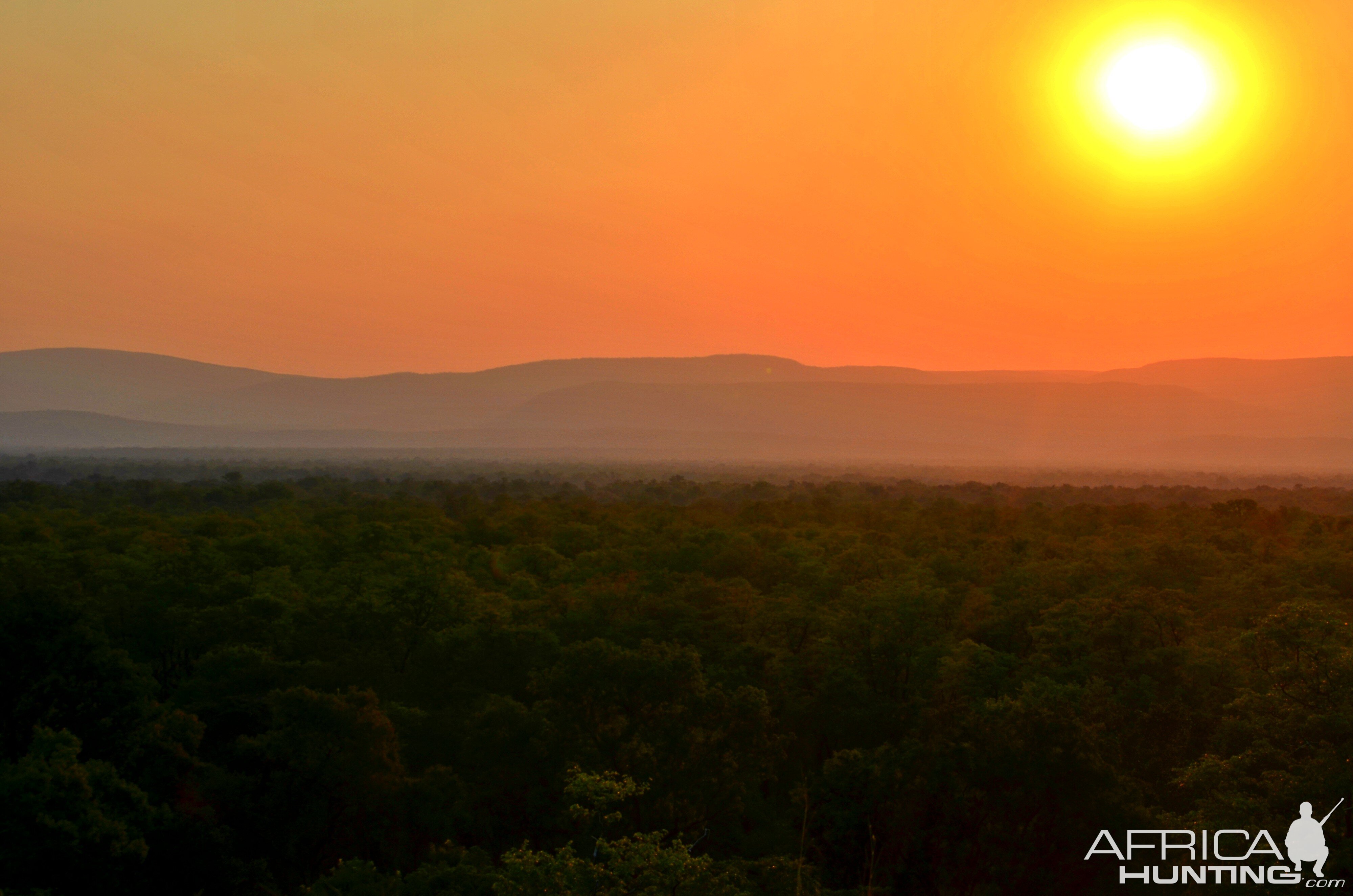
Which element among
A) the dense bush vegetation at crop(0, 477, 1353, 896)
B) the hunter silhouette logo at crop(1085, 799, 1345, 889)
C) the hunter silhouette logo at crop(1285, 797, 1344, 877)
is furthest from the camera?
the dense bush vegetation at crop(0, 477, 1353, 896)

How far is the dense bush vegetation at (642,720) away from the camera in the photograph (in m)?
20.9

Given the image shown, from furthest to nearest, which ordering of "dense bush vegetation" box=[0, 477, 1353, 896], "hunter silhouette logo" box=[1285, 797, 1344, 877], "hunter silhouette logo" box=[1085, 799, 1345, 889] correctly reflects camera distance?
"dense bush vegetation" box=[0, 477, 1353, 896], "hunter silhouette logo" box=[1085, 799, 1345, 889], "hunter silhouette logo" box=[1285, 797, 1344, 877]

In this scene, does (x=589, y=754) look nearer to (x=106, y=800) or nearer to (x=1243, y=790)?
(x=106, y=800)

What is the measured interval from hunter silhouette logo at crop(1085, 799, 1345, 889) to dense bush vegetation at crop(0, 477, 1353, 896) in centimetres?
46

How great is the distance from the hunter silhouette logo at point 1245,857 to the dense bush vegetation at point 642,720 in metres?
0.46

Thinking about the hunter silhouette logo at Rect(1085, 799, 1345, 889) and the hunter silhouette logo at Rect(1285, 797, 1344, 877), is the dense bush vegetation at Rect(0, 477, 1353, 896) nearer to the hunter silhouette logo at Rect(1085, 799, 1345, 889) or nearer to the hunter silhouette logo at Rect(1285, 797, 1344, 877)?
the hunter silhouette logo at Rect(1085, 799, 1345, 889)

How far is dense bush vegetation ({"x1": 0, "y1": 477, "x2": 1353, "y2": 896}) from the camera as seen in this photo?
20906 mm

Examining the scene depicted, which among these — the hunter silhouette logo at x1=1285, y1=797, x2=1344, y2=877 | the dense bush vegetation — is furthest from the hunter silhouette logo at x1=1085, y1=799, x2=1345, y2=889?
the dense bush vegetation

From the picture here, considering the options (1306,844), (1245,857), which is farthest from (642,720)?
(1306,844)

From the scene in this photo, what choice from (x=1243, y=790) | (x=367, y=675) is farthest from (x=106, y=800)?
(x=1243, y=790)

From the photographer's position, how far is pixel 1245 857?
1950 cm

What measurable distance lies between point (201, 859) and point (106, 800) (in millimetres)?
3053

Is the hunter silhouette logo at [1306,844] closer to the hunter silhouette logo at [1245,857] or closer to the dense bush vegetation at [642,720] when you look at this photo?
the hunter silhouette logo at [1245,857]

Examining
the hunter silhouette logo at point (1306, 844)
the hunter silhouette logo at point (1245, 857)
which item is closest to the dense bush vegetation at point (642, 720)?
the hunter silhouette logo at point (1245, 857)
